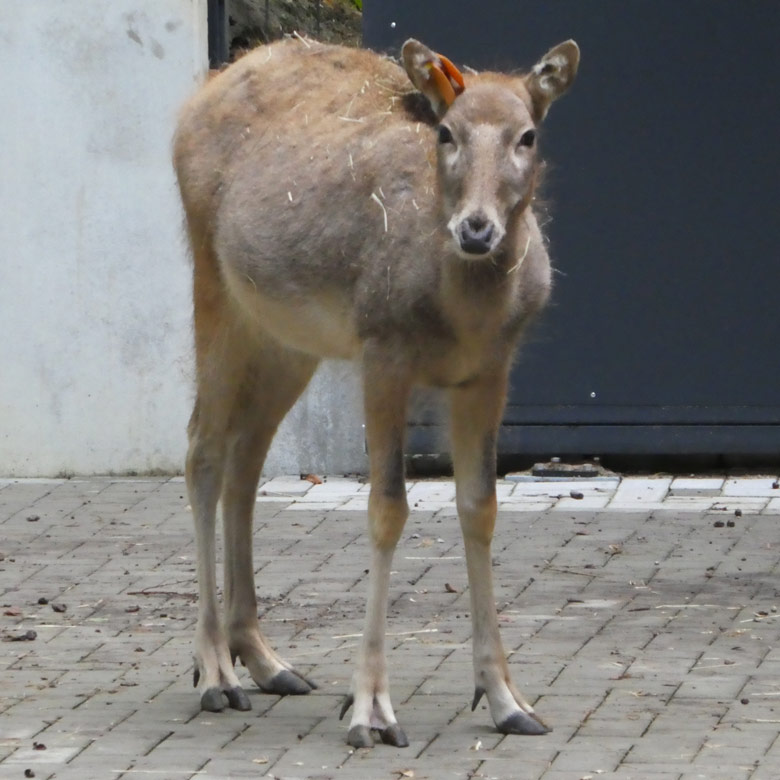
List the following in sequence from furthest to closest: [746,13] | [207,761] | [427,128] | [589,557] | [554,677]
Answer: [746,13] < [589,557] < [554,677] < [427,128] < [207,761]

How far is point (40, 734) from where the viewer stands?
5.94 meters

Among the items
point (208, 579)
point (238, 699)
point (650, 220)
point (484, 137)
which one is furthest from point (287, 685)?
point (650, 220)

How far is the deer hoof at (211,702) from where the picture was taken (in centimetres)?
623

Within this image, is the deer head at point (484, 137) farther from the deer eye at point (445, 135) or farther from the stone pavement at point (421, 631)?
the stone pavement at point (421, 631)

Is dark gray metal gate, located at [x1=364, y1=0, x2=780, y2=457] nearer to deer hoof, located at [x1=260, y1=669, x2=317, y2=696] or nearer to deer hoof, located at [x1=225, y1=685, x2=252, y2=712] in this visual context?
deer hoof, located at [x1=260, y1=669, x2=317, y2=696]

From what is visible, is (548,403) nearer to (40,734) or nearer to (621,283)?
(621,283)

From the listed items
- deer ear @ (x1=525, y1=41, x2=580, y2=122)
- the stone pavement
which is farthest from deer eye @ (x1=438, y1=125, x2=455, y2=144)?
the stone pavement

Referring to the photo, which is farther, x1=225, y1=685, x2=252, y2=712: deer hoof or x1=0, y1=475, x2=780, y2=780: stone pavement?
x1=225, y1=685, x2=252, y2=712: deer hoof

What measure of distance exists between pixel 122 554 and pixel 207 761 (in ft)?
10.9

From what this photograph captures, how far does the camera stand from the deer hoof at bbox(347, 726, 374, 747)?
18.7 feet

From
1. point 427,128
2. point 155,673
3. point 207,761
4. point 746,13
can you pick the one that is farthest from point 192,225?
point 746,13

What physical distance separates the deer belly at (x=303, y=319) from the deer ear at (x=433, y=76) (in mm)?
732

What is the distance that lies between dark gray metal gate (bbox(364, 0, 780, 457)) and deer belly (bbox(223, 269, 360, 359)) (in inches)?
167

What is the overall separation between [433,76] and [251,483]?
5.92ft
